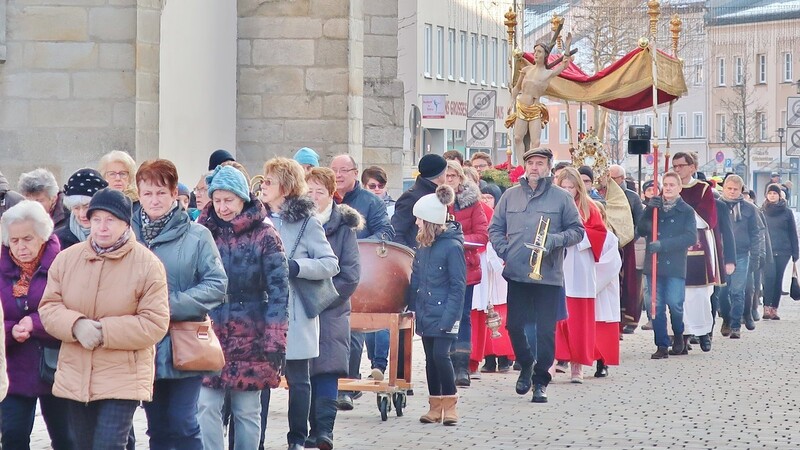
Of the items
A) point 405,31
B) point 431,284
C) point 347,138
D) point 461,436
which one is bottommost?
point 461,436

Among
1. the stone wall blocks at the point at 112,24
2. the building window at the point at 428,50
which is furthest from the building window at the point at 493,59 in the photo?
the stone wall blocks at the point at 112,24

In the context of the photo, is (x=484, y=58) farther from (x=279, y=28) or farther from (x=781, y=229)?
(x=279, y=28)

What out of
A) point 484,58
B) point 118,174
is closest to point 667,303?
point 118,174

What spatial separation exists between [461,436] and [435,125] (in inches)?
Result: 2018

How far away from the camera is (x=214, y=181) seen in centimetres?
911

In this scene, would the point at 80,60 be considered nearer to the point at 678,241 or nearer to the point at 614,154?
the point at 678,241

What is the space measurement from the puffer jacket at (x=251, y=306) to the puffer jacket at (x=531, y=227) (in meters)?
4.58

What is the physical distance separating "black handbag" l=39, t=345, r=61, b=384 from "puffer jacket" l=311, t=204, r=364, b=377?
2657 mm

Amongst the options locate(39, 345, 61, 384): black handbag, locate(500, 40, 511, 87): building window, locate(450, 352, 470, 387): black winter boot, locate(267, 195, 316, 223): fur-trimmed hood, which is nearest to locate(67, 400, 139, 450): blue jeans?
locate(39, 345, 61, 384): black handbag

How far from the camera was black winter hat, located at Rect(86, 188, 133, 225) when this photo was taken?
7.85m

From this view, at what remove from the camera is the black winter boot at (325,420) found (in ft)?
34.8

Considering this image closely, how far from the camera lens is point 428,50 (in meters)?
63.8

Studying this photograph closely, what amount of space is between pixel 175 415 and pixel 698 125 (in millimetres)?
99399

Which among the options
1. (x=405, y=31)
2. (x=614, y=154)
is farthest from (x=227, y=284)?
(x=614, y=154)
